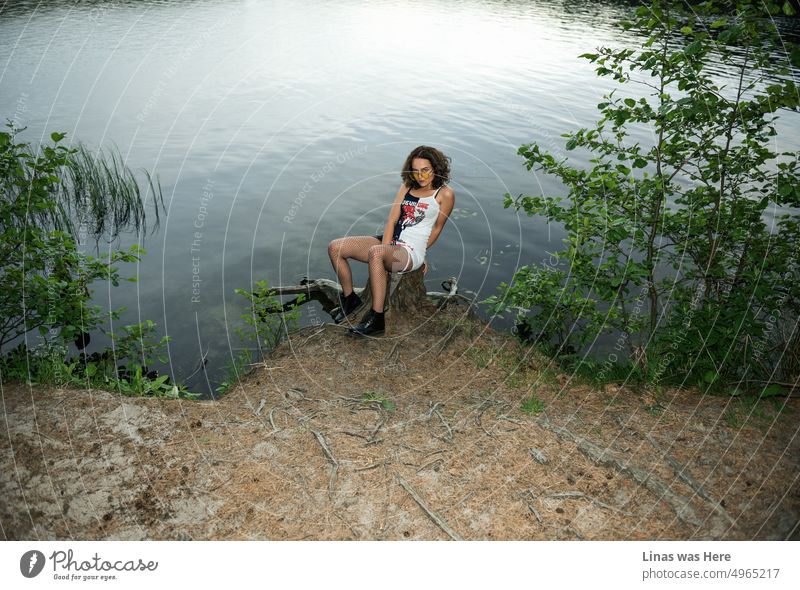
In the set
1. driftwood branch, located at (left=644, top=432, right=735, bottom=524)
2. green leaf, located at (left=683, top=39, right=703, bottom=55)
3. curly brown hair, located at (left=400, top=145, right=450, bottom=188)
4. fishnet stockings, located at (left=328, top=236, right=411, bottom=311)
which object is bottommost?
driftwood branch, located at (left=644, top=432, right=735, bottom=524)

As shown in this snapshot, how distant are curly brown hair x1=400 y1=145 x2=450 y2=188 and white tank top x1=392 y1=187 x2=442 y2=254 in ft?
0.39

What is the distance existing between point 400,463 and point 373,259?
2826 millimetres

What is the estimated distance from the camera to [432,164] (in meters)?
6.37

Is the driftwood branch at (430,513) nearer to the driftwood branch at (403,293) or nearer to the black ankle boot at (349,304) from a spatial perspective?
the driftwood branch at (403,293)

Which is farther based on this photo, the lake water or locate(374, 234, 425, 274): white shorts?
the lake water

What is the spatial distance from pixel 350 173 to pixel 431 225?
26.0 feet

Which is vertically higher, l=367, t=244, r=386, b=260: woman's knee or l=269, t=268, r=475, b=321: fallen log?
l=367, t=244, r=386, b=260: woman's knee

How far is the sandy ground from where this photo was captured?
366cm

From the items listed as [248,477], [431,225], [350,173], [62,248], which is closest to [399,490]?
[248,477]

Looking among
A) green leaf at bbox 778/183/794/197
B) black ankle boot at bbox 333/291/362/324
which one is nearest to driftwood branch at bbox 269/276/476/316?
black ankle boot at bbox 333/291/362/324

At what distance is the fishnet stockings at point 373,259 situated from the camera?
6.43 metres

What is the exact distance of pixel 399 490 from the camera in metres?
3.99

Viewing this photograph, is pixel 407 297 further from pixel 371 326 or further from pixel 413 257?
pixel 371 326

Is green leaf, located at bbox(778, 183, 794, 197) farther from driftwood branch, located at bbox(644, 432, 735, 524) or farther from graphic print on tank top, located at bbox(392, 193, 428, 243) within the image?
graphic print on tank top, located at bbox(392, 193, 428, 243)
